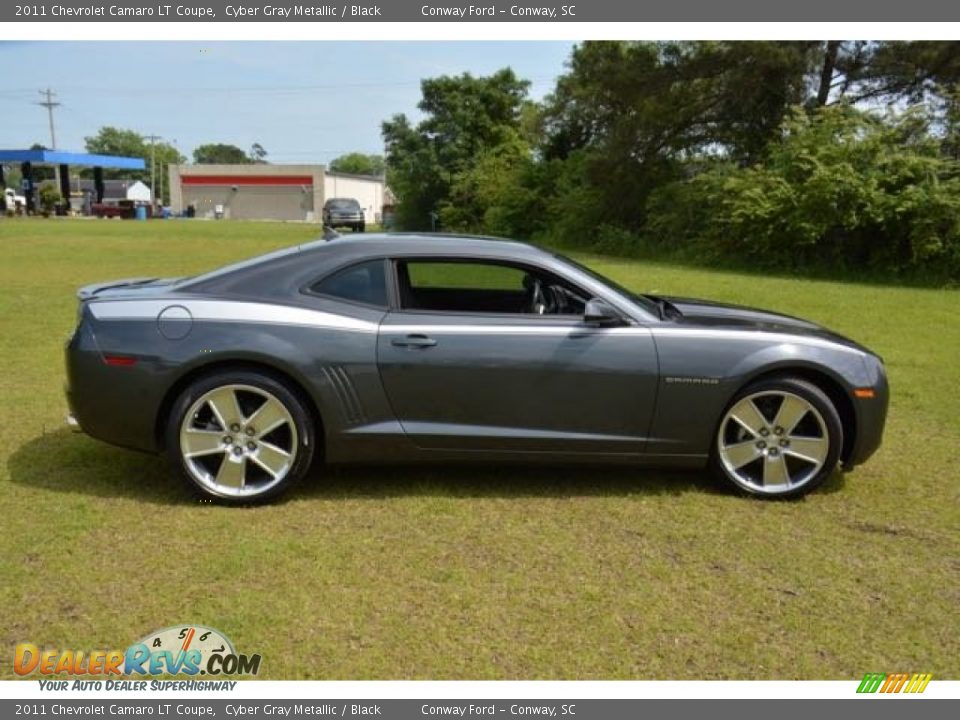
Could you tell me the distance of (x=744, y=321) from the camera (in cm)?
435

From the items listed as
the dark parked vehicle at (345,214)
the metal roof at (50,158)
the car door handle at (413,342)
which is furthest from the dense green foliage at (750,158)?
the metal roof at (50,158)

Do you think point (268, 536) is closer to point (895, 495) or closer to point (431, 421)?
point (431, 421)

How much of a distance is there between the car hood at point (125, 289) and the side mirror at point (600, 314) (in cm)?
231

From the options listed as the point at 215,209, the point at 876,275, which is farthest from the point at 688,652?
the point at 215,209

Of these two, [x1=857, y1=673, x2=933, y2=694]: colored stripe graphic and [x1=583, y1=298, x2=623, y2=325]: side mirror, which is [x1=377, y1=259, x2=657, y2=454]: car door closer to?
[x1=583, y1=298, x2=623, y2=325]: side mirror

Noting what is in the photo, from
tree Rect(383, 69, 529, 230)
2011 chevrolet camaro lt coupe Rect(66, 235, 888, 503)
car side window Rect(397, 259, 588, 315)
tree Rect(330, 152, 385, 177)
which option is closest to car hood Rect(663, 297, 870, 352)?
2011 chevrolet camaro lt coupe Rect(66, 235, 888, 503)

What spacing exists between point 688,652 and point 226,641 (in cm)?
172

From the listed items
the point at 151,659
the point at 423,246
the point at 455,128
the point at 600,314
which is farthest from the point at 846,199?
the point at 455,128

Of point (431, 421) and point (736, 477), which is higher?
point (431, 421)

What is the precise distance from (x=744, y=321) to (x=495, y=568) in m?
2.10

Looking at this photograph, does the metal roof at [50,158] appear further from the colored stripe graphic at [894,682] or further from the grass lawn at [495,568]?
the colored stripe graphic at [894,682]

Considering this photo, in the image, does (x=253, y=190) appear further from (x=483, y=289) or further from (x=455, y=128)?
(x=483, y=289)

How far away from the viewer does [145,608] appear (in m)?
2.99
